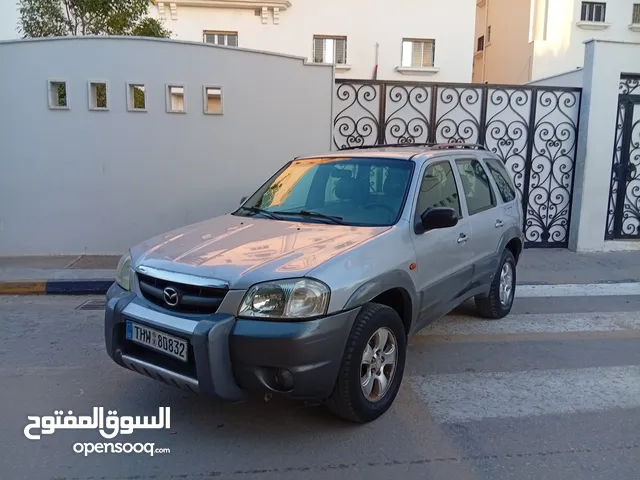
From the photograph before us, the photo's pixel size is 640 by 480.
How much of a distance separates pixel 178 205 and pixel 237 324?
5.61 meters

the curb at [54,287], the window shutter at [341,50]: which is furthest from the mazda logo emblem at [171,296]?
the window shutter at [341,50]

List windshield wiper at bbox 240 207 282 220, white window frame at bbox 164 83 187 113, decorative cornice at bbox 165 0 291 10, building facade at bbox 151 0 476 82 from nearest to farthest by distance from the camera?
windshield wiper at bbox 240 207 282 220
white window frame at bbox 164 83 187 113
decorative cornice at bbox 165 0 291 10
building facade at bbox 151 0 476 82

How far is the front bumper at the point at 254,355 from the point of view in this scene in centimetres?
296

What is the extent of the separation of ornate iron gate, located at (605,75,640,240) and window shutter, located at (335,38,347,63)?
9.73 m

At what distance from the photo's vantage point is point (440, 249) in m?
4.20

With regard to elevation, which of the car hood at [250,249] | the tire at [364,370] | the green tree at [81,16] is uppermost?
the green tree at [81,16]

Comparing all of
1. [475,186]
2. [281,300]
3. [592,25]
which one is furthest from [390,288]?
[592,25]

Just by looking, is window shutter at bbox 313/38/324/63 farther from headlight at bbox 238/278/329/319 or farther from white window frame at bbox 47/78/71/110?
headlight at bbox 238/278/329/319

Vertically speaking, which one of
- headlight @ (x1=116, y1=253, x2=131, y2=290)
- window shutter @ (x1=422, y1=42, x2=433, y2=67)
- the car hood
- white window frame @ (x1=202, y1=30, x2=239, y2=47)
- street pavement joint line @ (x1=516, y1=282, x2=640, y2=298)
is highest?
white window frame @ (x1=202, y1=30, x2=239, y2=47)

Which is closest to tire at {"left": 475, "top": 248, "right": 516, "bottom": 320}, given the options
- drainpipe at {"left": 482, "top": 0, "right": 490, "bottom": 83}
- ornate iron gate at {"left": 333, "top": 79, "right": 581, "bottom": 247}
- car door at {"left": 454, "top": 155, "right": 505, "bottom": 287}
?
car door at {"left": 454, "top": 155, "right": 505, "bottom": 287}

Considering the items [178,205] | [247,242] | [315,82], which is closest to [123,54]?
[178,205]

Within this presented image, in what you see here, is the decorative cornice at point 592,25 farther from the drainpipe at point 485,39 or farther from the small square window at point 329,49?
the small square window at point 329,49

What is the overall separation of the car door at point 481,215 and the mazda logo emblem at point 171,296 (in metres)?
2.65

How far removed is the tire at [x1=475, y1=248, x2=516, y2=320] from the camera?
18.2ft
